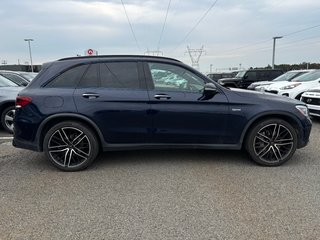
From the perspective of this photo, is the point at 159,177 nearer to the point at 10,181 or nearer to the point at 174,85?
the point at 174,85

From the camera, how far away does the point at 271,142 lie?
5254 millimetres

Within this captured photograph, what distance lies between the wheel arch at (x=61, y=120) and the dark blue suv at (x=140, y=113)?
0.6 inches

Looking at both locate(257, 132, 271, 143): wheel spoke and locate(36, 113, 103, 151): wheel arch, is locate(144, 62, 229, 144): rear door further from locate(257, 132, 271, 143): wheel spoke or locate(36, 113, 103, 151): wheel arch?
locate(36, 113, 103, 151): wheel arch

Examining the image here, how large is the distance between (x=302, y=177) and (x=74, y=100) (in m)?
3.46

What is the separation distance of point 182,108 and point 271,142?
1.51m

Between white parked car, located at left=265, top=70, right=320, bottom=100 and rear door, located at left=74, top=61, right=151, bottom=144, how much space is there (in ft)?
24.4

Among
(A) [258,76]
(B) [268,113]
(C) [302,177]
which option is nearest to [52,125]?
(B) [268,113]

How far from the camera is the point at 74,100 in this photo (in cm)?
499

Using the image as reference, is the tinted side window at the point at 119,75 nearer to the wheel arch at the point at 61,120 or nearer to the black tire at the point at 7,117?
the wheel arch at the point at 61,120

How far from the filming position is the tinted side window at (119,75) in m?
5.13

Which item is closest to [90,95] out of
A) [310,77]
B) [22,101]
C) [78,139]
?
[78,139]

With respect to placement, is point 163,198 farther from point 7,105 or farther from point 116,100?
point 7,105

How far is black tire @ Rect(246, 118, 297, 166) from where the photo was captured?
520cm

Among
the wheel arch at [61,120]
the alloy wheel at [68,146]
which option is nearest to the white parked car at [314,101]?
the wheel arch at [61,120]
